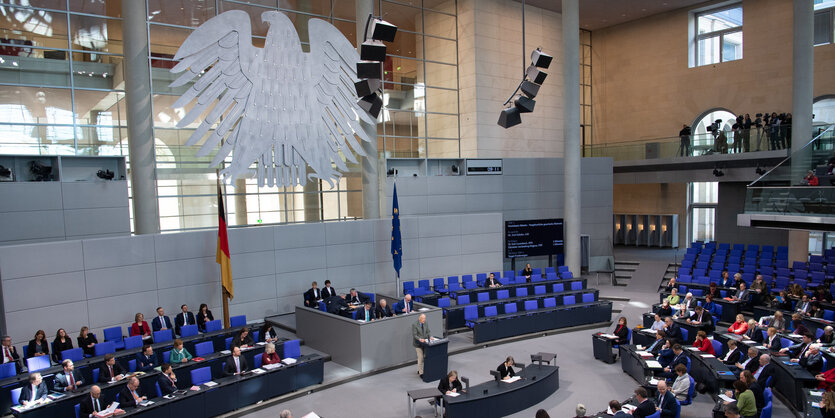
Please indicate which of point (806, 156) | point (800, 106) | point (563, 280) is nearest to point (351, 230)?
point (563, 280)

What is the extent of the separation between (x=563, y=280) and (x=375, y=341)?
26.4ft

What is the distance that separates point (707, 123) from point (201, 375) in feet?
78.2

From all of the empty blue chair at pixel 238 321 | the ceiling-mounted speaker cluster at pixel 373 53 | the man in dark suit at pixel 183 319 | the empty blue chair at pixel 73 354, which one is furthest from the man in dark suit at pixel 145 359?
the ceiling-mounted speaker cluster at pixel 373 53

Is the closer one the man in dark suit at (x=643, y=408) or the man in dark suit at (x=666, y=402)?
the man in dark suit at (x=643, y=408)

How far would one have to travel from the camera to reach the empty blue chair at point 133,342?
36.3ft

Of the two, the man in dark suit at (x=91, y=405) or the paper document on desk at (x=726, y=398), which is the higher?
the man in dark suit at (x=91, y=405)

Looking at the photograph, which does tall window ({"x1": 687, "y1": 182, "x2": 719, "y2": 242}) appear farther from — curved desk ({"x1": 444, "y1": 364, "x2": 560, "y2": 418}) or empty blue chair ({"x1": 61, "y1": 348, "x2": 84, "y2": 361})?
empty blue chair ({"x1": 61, "y1": 348, "x2": 84, "y2": 361})

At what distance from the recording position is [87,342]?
35.7 ft

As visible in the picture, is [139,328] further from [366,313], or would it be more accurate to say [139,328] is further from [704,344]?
[704,344]

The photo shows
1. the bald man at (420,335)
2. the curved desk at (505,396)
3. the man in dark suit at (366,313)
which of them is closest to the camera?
the curved desk at (505,396)

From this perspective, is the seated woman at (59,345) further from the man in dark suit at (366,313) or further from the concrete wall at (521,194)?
the concrete wall at (521,194)

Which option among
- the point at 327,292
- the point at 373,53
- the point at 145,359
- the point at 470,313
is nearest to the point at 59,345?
the point at 145,359

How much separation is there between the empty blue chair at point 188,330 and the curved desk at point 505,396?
20.2ft

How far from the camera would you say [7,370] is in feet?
30.2
